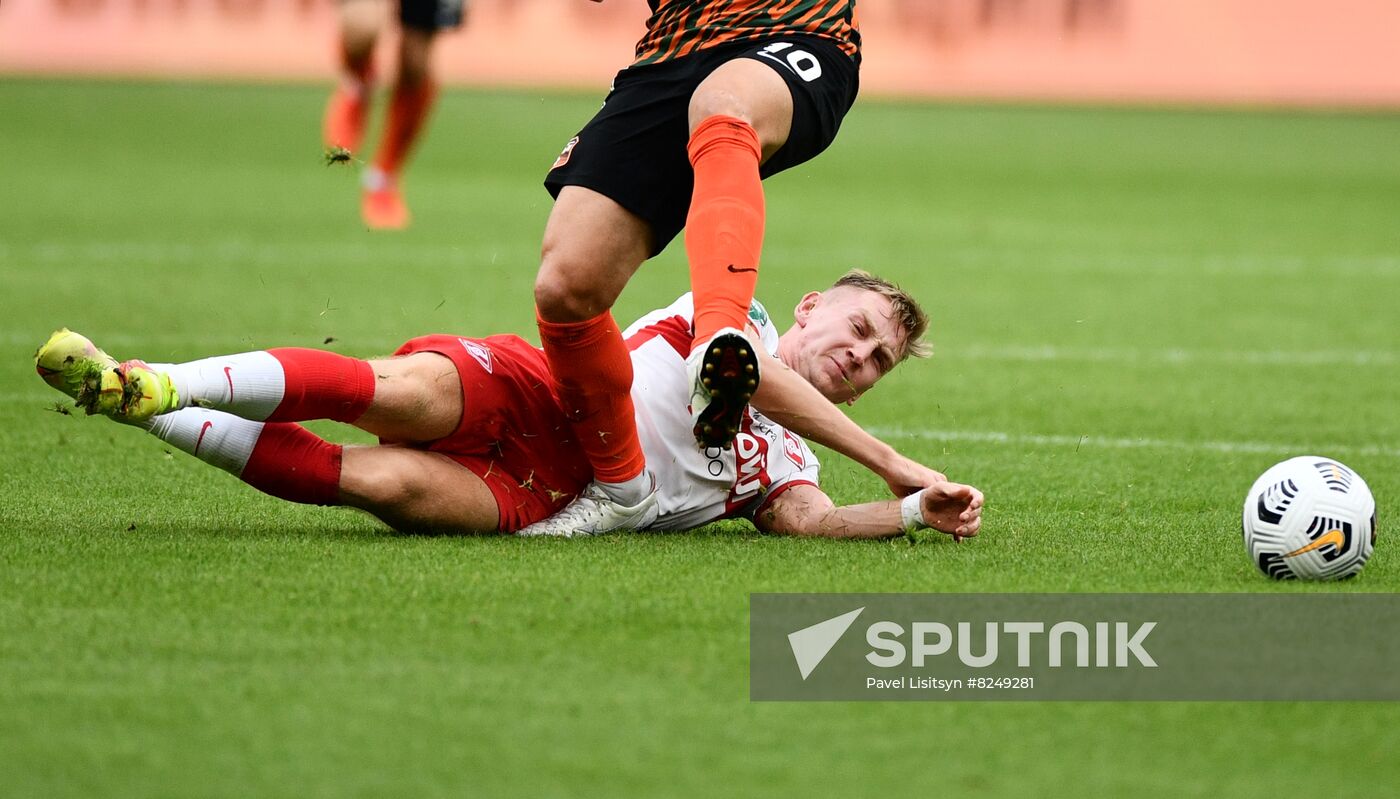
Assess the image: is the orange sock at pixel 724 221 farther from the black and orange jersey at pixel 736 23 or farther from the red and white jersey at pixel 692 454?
the red and white jersey at pixel 692 454

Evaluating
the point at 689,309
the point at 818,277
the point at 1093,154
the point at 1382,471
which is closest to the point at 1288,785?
the point at 689,309

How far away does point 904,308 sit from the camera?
436 centimetres

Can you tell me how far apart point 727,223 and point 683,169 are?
35 cm

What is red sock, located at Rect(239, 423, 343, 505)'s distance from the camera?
156 inches

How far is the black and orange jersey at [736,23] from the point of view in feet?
12.9

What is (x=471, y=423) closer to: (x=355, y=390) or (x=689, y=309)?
(x=355, y=390)

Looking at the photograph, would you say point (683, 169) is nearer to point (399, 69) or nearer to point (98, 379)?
point (98, 379)

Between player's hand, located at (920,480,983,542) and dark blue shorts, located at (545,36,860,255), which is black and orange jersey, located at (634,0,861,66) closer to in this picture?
dark blue shorts, located at (545,36,860,255)

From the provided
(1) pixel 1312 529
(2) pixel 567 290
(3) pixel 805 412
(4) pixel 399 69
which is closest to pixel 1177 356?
(1) pixel 1312 529

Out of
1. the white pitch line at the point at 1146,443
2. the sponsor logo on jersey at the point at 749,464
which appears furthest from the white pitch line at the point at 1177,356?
the sponsor logo on jersey at the point at 749,464

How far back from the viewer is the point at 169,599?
11.3ft

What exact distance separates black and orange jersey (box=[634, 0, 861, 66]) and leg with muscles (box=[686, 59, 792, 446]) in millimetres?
139

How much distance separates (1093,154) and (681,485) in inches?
601

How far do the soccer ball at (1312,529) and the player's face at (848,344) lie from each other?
2.99 feet
